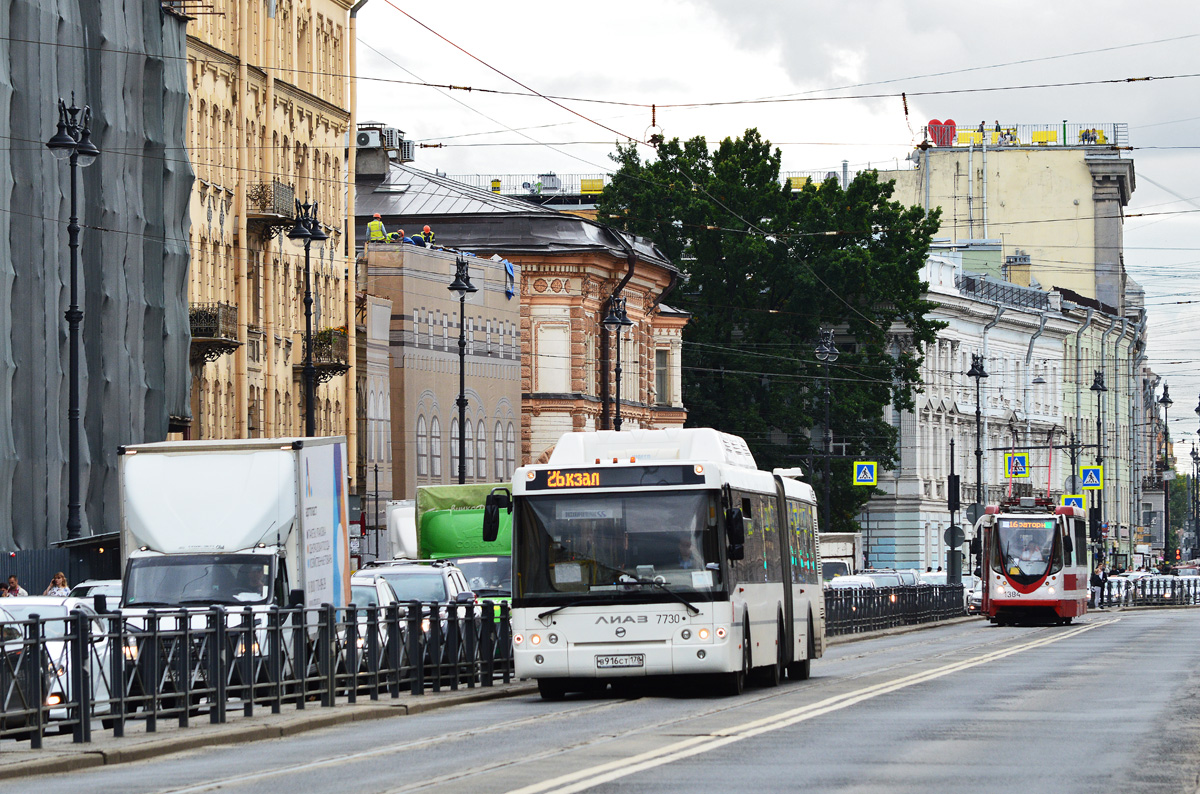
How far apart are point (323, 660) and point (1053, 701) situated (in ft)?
24.3

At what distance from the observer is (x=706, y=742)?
18328mm

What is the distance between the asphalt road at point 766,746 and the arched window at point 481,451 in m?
47.5

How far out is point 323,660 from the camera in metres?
24.0

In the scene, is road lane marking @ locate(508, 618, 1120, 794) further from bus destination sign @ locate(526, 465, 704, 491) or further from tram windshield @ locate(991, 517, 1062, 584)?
tram windshield @ locate(991, 517, 1062, 584)

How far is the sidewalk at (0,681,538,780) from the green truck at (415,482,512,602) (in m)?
11.2

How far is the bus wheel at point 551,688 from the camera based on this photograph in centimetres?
2600

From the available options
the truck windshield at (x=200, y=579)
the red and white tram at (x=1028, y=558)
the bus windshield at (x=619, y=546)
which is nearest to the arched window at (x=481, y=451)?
the red and white tram at (x=1028, y=558)

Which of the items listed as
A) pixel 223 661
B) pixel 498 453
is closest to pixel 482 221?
pixel 498 453

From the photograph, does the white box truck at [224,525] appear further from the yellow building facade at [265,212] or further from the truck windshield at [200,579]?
the yellow building facade at [265,212]

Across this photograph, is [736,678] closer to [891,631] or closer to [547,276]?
[891,631]

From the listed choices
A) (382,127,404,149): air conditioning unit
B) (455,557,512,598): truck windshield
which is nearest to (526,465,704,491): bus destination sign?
(455,557,512,598): truck windshield

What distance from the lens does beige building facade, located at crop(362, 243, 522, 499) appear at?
235 ft

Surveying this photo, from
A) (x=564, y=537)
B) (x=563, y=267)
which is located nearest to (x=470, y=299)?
(x=563, y=267)

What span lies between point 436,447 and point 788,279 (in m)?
17.6
